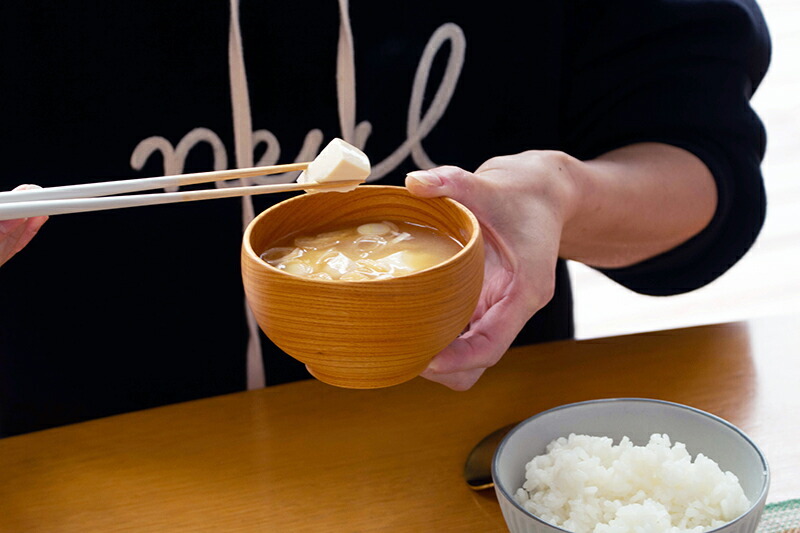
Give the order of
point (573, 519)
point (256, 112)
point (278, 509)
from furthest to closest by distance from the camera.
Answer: point (256, 112)
point (278, 509)
point (573, 519)

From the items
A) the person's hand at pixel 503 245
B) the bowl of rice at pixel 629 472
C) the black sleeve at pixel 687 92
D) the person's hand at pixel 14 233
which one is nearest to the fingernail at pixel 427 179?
the person's hand at pixel 503 245

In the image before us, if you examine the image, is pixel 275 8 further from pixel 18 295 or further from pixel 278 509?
pixel 278 509

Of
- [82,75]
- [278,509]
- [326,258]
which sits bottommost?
[278,509]

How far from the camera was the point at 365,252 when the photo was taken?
1.00 meters

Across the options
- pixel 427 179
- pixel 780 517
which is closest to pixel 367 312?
pixel 427 179

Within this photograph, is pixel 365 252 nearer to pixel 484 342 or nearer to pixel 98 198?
pixel 484 342

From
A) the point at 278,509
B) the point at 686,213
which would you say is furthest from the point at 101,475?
the point at 686,213

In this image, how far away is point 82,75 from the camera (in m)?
1.30

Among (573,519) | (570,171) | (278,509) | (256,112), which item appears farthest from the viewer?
(256,112)

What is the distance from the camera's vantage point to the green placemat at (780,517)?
3.34 ft

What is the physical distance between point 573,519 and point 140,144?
852 millimetres

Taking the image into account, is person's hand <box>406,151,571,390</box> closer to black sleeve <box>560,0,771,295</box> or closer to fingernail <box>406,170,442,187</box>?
fingernail <box>406,170,442,187</box>

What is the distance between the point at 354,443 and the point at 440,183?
412 mm

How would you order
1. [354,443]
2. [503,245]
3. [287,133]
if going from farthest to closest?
[287,133]
[354,443]
[503,245]
